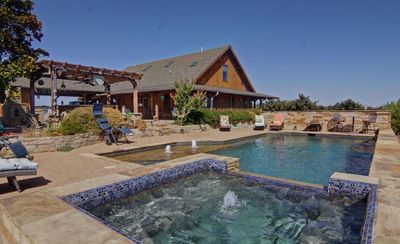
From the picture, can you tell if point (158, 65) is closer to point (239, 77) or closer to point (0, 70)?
point (239, 77)

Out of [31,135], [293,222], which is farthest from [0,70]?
[293,222]

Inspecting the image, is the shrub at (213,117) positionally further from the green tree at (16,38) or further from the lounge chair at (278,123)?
the green tree at (16,38)

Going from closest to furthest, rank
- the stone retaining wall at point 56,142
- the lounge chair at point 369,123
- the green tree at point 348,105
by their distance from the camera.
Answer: the stone retaining wall at point 56,142
the lounge chair at point 369,123
the green tree at point 348,105

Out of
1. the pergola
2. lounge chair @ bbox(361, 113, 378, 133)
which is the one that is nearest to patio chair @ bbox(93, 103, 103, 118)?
the pergola

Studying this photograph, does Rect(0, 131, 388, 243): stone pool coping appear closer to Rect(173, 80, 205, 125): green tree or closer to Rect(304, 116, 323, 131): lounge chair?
Rect(173, 80, 205, 125): green tree

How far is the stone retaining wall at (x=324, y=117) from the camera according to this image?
15.7 m

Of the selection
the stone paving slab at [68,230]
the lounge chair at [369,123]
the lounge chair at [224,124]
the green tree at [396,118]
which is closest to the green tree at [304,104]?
the lounge chair at [369,123]

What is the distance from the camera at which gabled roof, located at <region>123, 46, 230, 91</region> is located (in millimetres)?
22125

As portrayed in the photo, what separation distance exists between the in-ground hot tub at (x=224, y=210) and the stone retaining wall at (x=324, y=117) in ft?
47.5

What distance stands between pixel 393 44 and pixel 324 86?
15794 millimetres

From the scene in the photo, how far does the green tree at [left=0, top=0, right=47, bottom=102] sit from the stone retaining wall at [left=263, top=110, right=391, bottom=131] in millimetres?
17723

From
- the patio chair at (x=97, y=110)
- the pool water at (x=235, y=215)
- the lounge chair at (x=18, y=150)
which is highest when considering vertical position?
the patio chair at (x=97, y=110)

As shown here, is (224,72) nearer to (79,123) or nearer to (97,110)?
(97,110)

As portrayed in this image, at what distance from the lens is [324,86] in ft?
108
